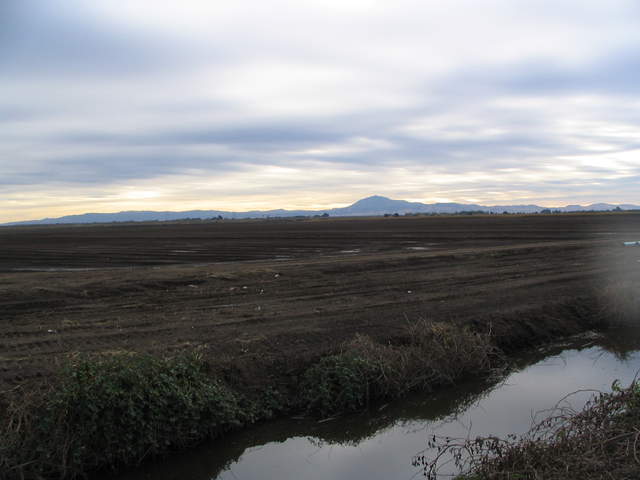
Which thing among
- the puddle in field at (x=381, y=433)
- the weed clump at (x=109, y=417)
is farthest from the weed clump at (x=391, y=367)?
the weed clump at (x=109, y=417)

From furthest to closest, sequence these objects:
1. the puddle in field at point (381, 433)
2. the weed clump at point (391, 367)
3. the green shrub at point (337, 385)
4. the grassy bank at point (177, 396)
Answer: the weed clump at point (391, 367) → the green shrub at point (337, 385) → the puddle in field at point (381, 433) → the grassy bank at point (177, 396)

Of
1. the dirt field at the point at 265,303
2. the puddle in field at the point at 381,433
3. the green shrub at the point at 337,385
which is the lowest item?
the puddle in field at the point at 381,433

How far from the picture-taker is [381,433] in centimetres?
914

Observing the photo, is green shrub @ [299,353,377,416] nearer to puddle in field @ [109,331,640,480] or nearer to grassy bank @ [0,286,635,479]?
grassy bank @ [0,286,635,479]

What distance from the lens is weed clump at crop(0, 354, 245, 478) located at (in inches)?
277

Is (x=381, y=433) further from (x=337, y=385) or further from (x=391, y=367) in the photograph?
(x=391, y=367)

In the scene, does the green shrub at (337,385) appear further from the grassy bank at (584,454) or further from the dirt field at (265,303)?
the grassy bank at (584,454)

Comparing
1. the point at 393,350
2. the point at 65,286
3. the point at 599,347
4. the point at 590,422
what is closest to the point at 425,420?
the point at 393,350

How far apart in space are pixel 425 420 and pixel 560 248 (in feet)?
84.8

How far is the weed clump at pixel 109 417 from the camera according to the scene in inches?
277

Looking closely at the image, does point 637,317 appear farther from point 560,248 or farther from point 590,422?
point 560,248

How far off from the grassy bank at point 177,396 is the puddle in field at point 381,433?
331mm

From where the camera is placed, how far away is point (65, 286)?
17.5 meters

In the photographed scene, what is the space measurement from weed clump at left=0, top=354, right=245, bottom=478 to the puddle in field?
40 centimetres
